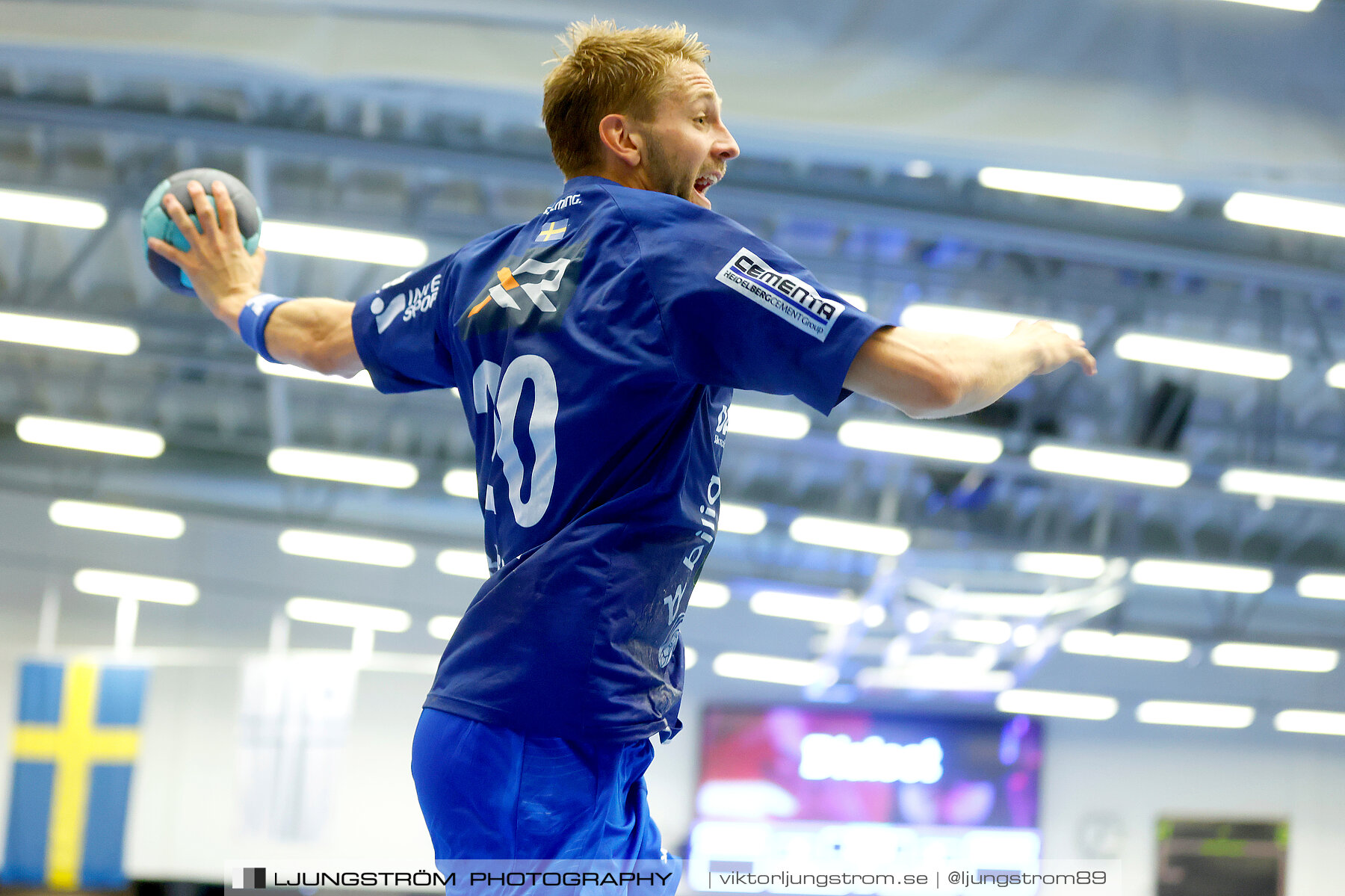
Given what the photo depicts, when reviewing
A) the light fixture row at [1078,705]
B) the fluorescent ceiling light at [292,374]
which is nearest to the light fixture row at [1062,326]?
the fluorescent ceiling light at [292,374]

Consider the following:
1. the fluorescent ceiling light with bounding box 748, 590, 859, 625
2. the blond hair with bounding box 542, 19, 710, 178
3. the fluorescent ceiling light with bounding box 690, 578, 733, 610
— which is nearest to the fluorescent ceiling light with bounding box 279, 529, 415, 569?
the fluorescent ceiling light with bounding box 690, 578, 733, 610

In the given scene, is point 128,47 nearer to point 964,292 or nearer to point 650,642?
point 650,642

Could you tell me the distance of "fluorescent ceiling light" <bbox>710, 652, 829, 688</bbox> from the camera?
1866 cm

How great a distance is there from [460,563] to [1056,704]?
1016 centimetres

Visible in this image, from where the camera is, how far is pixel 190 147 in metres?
10.4

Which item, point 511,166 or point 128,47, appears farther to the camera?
point 511,166

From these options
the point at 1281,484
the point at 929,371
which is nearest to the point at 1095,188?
the point at 929,371

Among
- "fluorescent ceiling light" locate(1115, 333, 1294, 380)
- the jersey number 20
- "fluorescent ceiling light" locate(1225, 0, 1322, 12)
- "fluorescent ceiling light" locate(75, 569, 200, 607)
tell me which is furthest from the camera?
"fluorescent ceiling light" locate(75, 569, 200, 607)

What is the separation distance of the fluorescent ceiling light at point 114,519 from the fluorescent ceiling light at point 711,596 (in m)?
8.03

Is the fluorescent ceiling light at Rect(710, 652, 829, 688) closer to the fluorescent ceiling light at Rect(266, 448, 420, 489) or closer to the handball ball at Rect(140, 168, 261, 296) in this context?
the fluorescent ceiling light at Rect(266, 448, 420, 489)

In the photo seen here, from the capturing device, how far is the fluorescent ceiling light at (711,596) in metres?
18.2

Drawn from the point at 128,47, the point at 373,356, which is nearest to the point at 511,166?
the point at 128,47

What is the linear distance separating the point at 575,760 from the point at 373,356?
78 cm

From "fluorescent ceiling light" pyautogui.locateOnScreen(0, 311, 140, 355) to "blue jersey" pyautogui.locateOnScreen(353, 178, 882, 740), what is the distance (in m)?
12.1
